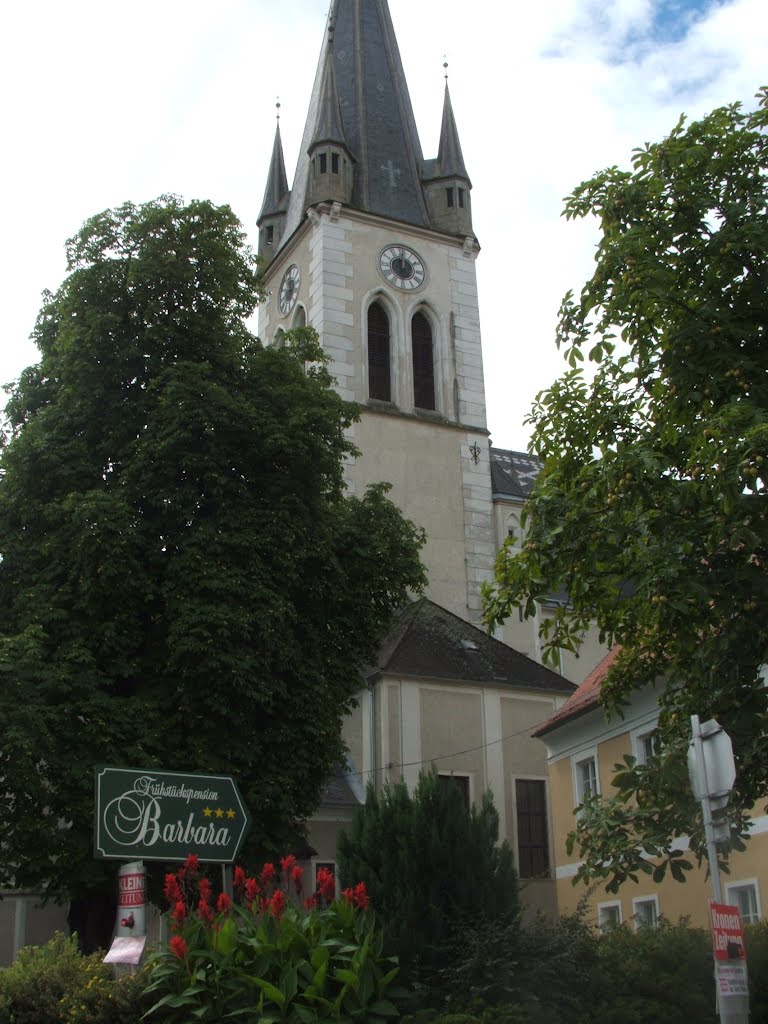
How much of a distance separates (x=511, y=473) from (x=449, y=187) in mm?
11146

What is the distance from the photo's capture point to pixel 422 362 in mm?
40406

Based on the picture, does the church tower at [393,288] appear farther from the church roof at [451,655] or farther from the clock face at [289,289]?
the church roof at [451,655]

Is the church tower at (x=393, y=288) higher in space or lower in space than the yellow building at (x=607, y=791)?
higher

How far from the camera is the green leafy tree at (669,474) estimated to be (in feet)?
31.3

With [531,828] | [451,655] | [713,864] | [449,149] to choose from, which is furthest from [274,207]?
[713,864]

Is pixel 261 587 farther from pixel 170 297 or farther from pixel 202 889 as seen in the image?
pixel 202 889

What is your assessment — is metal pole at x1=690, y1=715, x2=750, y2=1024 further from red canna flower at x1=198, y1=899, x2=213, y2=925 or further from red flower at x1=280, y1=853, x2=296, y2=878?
red canna flower at x1=198, y1=899, x2=213, y2=925

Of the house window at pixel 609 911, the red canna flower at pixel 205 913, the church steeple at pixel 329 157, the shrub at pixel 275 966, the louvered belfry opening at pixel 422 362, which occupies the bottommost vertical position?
the house window at pixel 609 911

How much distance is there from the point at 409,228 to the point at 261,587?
90.0 ft

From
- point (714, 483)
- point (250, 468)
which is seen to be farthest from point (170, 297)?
point (714, 483)

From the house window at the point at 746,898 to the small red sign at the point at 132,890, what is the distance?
10125 mm

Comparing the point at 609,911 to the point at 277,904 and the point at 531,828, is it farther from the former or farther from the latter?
the point at 277,904

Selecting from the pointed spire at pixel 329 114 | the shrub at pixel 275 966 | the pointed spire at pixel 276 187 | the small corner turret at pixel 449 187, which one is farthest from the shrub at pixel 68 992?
the pointed spire at pixel 276 187

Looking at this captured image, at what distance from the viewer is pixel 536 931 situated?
1162 centimetres
